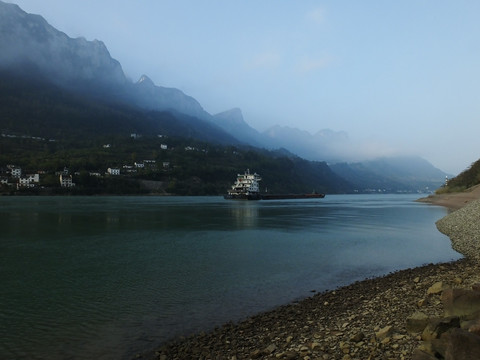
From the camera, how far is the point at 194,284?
17.0m

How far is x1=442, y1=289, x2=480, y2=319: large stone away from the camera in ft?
27.1

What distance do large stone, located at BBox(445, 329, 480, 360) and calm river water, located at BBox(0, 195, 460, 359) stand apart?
7.45m

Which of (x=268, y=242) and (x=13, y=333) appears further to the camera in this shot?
(x=268, y=242)

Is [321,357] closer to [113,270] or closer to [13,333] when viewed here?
[13,333]

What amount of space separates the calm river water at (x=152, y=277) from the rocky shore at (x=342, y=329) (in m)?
1.33

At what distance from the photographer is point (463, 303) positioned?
8469mm

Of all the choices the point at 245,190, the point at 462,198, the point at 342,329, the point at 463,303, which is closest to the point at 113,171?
the point at 245,190

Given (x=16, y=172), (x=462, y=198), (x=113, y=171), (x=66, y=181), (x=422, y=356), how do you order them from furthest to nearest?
(x=113, y=171)
(x=66, y=181)
(x=16, y=172)
(x=462, y=198)
(x=422, y=356)

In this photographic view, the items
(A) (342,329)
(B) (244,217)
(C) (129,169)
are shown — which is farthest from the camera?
(C) (129,169)

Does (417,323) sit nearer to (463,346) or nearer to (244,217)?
(463,346)

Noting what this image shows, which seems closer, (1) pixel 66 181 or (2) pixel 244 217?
(2) pixel 244 217

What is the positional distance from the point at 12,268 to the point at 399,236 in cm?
3284

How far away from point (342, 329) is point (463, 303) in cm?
301

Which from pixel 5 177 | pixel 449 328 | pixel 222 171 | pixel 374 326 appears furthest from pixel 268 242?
pixel 222 171
